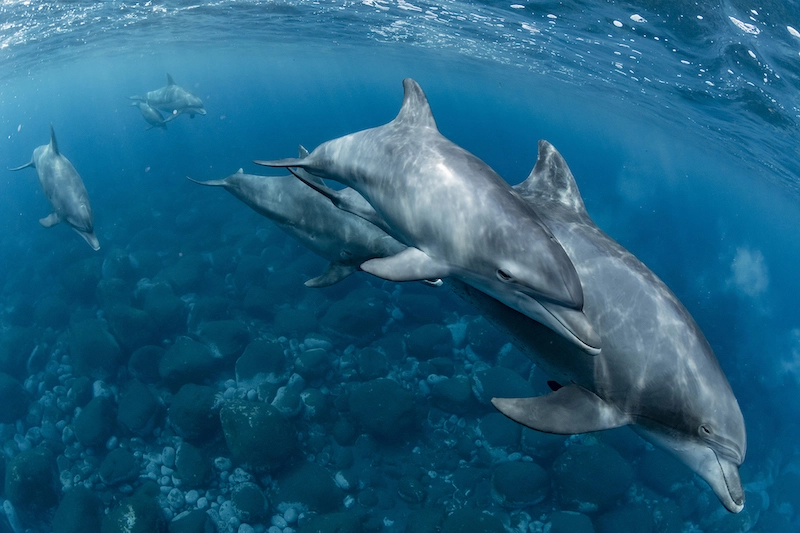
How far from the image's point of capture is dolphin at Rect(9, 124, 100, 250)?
33.4 feet

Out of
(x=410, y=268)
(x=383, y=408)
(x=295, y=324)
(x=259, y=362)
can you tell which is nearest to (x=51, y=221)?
(x=259, y=362)

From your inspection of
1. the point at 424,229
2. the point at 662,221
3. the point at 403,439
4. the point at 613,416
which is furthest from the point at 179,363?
the point at 662,221

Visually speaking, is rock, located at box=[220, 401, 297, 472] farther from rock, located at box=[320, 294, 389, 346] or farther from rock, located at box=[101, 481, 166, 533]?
rock, located at box=[320, 294, 389, 346]

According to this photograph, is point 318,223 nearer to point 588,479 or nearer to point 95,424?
point 95,424

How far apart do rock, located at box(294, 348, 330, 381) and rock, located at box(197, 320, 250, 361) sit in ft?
5.29

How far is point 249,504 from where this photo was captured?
8867 millimetres

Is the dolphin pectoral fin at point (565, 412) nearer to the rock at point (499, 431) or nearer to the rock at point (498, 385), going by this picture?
the rock at point (499, 431)

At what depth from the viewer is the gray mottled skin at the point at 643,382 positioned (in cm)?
368

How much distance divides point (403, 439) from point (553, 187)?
769cm

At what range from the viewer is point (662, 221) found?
2969cm

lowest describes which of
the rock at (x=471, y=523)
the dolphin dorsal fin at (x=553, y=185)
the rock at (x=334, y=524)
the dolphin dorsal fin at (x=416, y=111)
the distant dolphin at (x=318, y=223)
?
the rock at (x=334, y=524)

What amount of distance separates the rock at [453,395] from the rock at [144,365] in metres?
6.91

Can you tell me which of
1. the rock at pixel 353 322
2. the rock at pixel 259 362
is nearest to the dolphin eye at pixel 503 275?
the rock at pixel 259 362

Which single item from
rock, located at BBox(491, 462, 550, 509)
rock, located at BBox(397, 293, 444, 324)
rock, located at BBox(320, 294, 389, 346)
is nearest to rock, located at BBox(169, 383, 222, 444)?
rock, located at BBox(320, 294, 389, 346)
